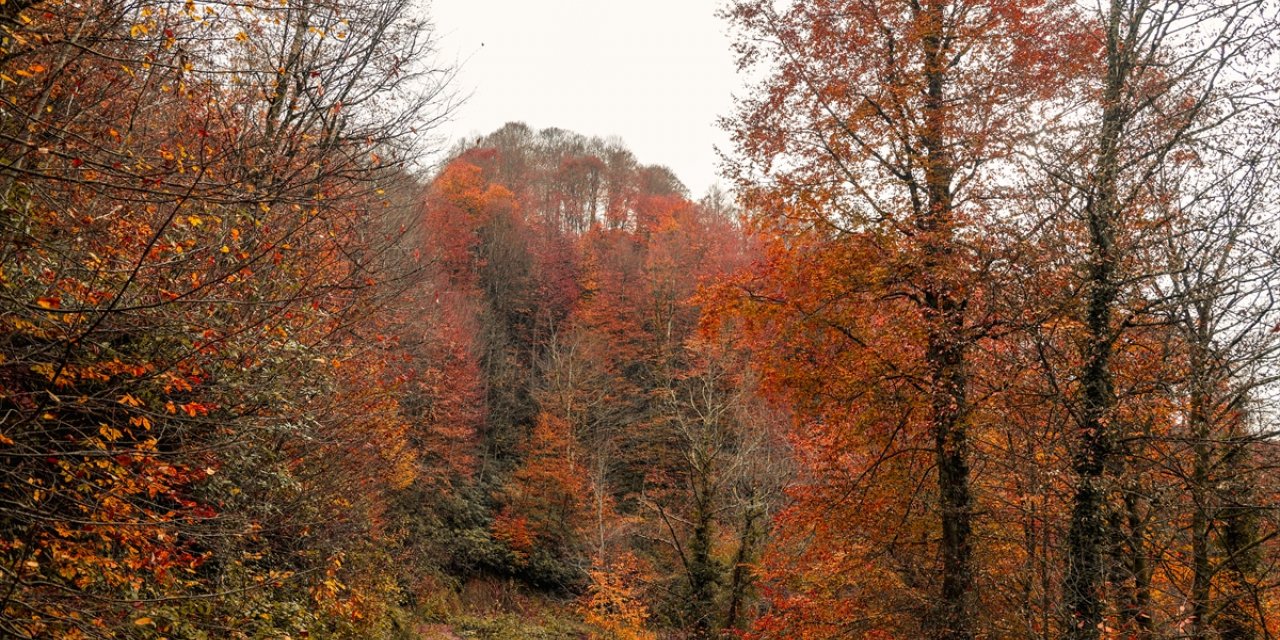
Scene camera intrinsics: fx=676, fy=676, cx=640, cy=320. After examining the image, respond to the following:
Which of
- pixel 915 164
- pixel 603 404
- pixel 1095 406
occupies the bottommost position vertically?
pixel 603 404

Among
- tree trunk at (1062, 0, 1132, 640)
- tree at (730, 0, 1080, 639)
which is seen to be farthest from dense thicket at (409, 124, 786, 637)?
tree trunk at (1062, 0, 1132, 640)

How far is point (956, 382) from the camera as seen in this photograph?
7406 millimetres

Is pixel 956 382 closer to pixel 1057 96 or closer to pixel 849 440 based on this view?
pixel 849 440

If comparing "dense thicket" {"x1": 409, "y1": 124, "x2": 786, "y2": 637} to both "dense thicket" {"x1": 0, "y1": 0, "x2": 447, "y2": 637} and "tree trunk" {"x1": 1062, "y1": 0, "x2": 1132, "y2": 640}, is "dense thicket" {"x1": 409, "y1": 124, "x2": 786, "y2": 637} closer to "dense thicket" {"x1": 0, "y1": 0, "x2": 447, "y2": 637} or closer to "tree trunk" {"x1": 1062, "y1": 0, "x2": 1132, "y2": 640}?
"dense thicket" {"x1": 0, "y1": 0, "x2": 447, "y2": 637}

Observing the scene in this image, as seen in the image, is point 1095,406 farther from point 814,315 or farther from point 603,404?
point 603,404

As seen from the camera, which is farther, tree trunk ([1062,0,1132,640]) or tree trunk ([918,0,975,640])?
tree trunk ([918,0,975,640])

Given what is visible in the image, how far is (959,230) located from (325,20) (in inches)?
308

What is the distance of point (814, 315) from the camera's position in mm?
8328

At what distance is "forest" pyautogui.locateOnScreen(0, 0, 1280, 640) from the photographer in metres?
4.22

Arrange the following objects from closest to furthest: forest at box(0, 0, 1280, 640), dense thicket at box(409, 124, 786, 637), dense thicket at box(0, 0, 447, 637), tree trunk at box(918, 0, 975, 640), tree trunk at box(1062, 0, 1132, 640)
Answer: dense thicket at box(0, 0, 447, 637), forest at box(0, 0, 1280, 640), tree trunk at box(1062, 0, 1132, 640), tree trunk at box(918, 0, 975, 640), dense thicket at box(409, 124, 786, 637)

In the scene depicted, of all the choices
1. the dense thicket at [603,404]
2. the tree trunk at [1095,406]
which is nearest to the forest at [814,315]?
the tree trunk at [1095,406]

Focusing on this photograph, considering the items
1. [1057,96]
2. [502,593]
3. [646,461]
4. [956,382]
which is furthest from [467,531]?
[1057,96]

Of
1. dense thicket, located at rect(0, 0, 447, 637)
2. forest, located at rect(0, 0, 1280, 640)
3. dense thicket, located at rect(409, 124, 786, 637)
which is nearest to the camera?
dense thicket, located at rect(0, 0, 447, 637)

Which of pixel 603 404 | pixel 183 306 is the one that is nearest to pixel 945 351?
pixel 183 306
